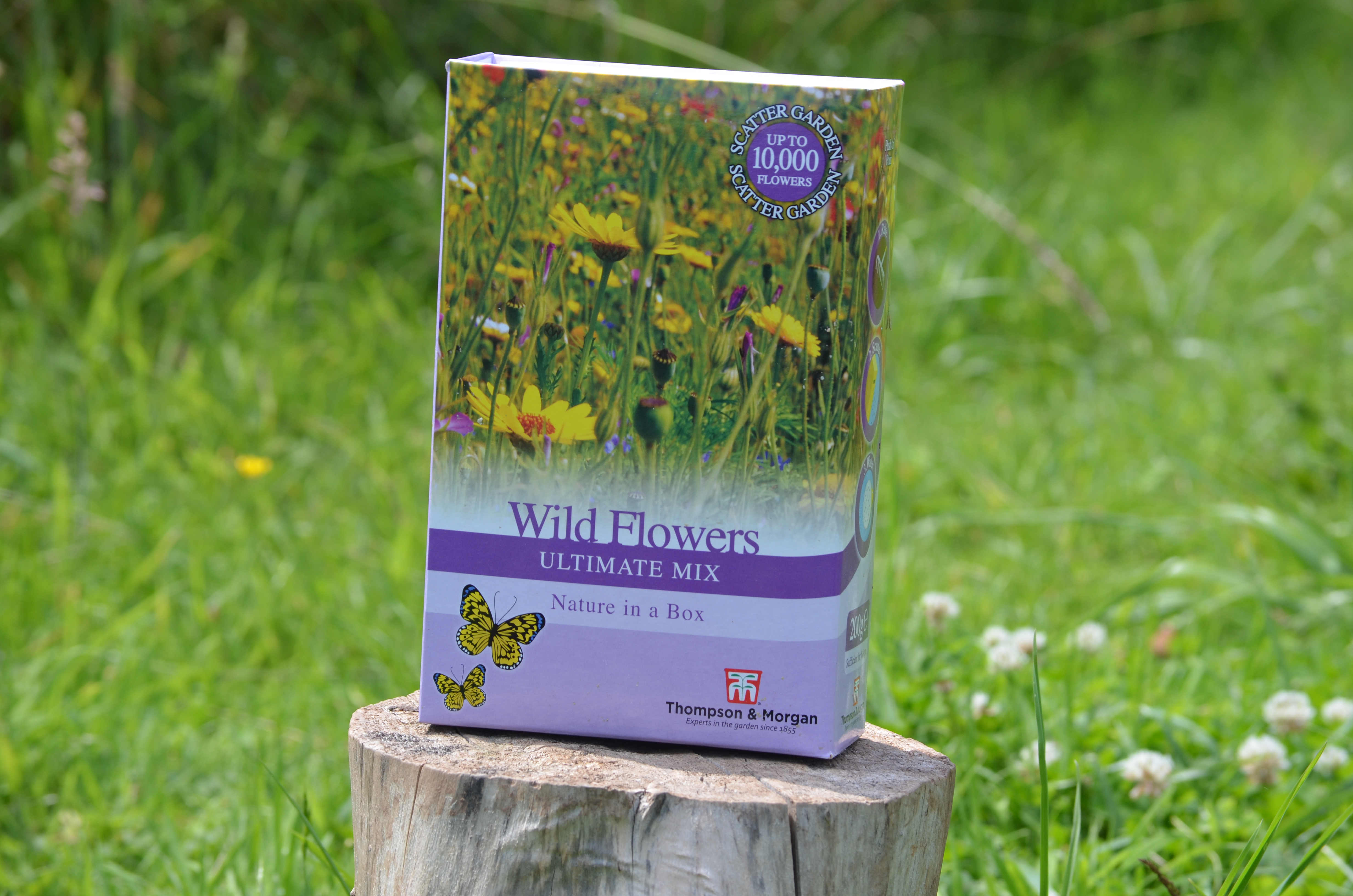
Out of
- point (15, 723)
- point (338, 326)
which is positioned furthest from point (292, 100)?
point (15, 723)

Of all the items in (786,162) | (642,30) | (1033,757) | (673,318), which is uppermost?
(642,30)

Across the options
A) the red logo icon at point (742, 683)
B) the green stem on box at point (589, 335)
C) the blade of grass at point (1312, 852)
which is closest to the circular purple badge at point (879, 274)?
the green stem on box at point (589, 335)

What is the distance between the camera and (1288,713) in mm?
1719

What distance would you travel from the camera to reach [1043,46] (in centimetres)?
513

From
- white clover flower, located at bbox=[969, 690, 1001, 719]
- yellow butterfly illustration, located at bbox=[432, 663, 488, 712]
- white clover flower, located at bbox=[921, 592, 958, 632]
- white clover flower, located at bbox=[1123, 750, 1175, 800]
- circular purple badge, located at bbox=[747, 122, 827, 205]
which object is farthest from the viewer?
white clover flower, located at bbox=[921, 592, 958, 632]

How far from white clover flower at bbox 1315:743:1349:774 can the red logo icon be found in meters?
0.98

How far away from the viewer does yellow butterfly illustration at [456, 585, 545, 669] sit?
3.53 feet

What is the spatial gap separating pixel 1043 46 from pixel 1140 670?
3.80m

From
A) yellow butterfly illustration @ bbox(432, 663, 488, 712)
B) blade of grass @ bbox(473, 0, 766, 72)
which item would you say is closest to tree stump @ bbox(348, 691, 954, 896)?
yellow butterfly illustration @ bbox(432, 663, 488, 712)

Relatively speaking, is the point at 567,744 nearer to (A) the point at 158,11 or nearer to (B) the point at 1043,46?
(A) the point at 158,11

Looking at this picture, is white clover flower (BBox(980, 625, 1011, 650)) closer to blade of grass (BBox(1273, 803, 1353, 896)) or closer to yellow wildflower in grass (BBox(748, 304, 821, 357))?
blade of grass (BBox(1273, 803, 1353, 896))

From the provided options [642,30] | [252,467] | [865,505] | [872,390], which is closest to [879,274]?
[872,390]

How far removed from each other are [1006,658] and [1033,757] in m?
0.14

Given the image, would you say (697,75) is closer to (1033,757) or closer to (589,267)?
(589,267)
